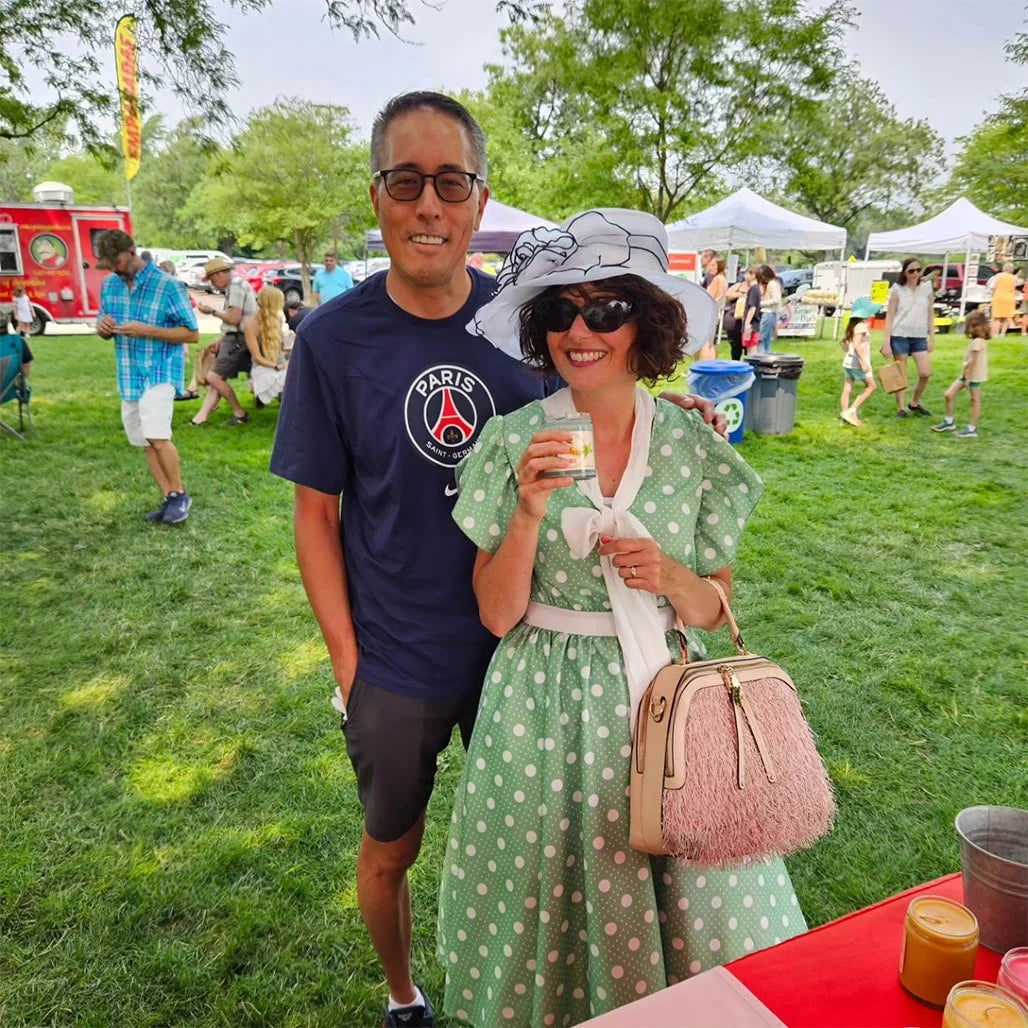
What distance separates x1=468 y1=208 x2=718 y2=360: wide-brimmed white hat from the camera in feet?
5.46

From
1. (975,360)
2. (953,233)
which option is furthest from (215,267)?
(953,233)

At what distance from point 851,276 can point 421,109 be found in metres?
27.2

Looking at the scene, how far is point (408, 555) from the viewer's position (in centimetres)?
190

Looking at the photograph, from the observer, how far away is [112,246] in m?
5.91

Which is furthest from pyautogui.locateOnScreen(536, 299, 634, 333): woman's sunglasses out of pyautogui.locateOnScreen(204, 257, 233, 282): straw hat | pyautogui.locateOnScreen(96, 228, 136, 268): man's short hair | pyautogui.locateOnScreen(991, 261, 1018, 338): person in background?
pyautogui.locateOnScreen(991, 261, 1018, 338): person in background

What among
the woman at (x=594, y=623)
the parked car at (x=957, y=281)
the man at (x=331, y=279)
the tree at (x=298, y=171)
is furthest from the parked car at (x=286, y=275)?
the woman at (x=594, y=623)

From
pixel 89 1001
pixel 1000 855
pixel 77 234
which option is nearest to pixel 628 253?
pixel 1000 855

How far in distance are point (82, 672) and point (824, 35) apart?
52.9ft

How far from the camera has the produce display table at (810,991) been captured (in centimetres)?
114

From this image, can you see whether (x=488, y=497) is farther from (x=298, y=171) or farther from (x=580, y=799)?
(x=298, y=171)

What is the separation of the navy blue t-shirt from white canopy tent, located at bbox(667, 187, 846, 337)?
12822mm

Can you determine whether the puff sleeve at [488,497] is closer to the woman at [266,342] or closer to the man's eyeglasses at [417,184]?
the man's eyeglasses at [417,184]

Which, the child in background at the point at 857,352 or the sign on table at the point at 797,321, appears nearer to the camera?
the child in background at the point at 857,352

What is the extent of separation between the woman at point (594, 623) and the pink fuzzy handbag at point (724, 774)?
13 cm
